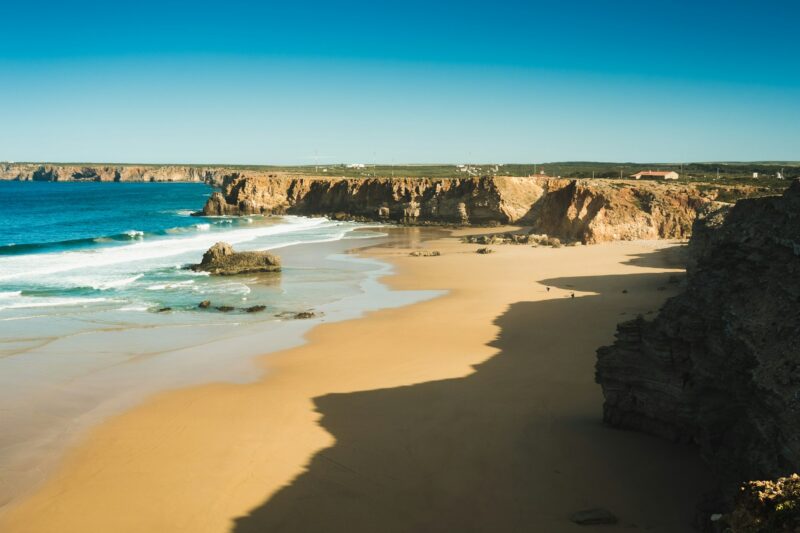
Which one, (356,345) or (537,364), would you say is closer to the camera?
(537,364)

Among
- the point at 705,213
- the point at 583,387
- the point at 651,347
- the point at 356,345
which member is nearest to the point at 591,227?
the point at 705,213

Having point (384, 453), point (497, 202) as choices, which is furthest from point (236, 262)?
point (497, 202)

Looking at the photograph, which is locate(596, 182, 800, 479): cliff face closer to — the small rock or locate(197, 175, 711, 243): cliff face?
the small rock

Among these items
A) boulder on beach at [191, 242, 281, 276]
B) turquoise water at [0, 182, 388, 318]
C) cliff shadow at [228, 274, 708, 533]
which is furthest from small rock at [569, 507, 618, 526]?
boulder on beach at [191, 242, 281, 276]

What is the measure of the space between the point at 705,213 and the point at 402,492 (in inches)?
927

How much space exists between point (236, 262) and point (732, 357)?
99.5 ft

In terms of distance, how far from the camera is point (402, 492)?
9781 mm

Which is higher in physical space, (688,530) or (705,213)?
(705,213)

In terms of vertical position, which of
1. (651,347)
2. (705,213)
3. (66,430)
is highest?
(705,213)

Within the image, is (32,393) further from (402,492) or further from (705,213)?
(705,213)

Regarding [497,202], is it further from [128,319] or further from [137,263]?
[128,319]

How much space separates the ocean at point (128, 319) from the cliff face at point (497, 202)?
17.4m

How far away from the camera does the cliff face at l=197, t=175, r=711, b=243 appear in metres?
45.3

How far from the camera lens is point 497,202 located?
65.1 meters
